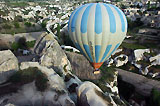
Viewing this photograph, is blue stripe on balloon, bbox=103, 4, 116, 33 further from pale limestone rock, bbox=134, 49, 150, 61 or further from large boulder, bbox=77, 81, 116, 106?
pale limestone rock, bbox=134, 49, 150, 61

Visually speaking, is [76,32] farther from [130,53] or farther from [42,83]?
[130,53]

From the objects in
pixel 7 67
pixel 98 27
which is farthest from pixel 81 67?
pixel 7 67

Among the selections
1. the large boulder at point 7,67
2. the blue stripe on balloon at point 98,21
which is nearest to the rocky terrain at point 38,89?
the large boulder at point 7,67

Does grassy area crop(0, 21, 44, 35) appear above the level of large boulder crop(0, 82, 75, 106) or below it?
above

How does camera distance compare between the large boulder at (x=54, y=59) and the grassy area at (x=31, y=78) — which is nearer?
the grassy area at (x=31, y=78)

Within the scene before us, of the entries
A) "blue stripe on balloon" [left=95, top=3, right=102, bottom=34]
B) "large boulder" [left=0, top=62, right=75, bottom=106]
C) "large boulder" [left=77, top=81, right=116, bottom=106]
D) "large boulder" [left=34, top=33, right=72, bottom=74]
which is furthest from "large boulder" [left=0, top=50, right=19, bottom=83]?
"blue stripe on balloon" [left=95, top=3, right=102, bottom=34]

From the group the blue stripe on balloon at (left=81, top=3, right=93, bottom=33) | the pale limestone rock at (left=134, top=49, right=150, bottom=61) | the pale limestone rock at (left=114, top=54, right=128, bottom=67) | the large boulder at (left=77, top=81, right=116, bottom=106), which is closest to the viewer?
the large boulder at (left=77, top=81, right=116, bottom=106)

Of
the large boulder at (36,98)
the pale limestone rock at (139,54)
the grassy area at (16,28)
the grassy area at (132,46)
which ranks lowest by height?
the pale limestone rock at (139,54)

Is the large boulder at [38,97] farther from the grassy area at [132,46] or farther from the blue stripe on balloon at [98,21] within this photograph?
the grassy area at [132,46]

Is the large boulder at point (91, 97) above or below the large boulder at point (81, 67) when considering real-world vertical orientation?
above
